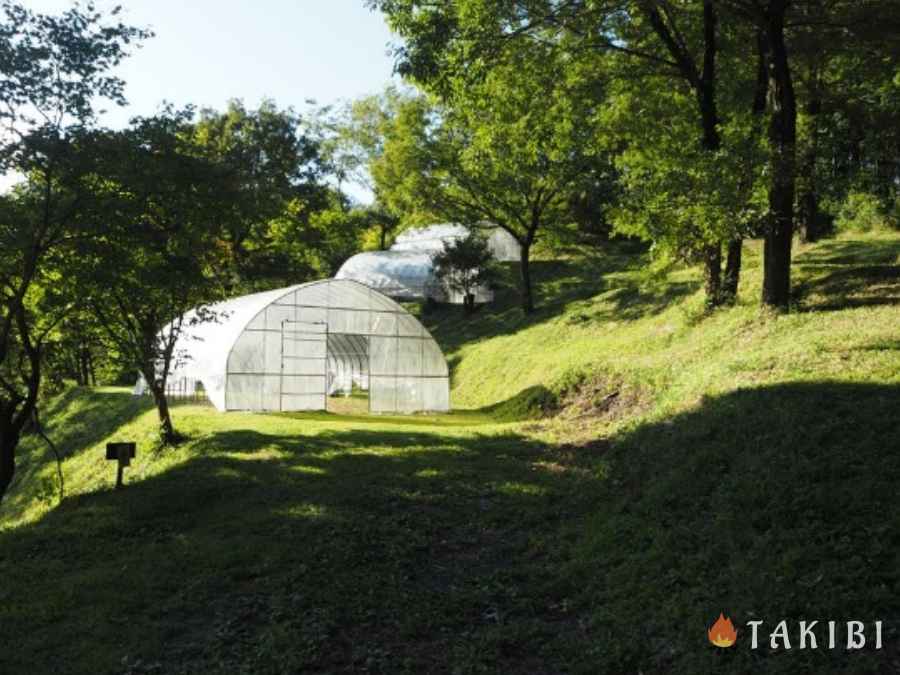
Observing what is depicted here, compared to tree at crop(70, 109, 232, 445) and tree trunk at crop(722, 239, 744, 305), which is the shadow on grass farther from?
tree trunk at crop(722, 239, 744, 305)

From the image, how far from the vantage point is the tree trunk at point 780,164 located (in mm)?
15047

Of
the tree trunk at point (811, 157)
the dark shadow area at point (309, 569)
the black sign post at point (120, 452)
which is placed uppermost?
the tree trunk at point (811, 157)

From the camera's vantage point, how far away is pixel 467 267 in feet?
131

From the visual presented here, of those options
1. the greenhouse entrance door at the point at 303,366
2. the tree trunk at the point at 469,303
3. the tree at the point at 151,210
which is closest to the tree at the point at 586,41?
the tree at the point at 151,210

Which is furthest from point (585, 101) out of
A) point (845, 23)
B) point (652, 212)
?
point (845, 23)

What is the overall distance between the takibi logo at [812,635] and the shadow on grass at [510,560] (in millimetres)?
106

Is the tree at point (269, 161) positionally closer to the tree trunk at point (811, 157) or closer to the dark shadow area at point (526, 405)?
the dark shadow area at point (526, 405)

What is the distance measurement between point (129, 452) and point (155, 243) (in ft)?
14.4

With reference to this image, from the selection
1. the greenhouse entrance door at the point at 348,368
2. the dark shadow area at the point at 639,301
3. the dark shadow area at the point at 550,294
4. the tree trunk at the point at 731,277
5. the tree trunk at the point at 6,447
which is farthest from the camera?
the dark shadow area at the point at 550,294

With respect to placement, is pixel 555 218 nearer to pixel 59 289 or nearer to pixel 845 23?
pixel 845 23

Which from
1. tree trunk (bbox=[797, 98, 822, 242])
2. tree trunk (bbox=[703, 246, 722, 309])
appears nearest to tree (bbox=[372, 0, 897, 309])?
tree trunk (bbox=[797, 98, 822, 242])

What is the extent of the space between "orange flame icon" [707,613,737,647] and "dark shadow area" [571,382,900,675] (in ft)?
0.22

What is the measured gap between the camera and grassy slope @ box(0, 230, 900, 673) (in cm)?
671

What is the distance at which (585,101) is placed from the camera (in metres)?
19.2
